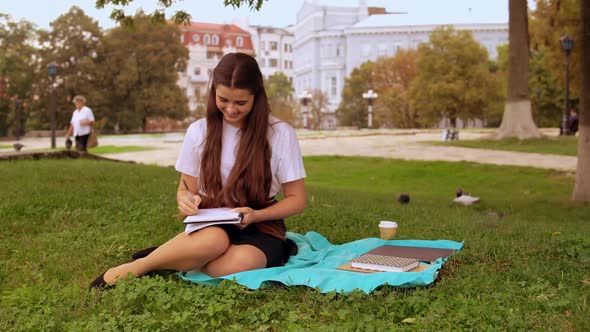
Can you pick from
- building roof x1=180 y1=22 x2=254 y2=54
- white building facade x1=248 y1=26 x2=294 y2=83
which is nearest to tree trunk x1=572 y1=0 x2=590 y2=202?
building roof x1=180 y1=22 x2=254 y2=54

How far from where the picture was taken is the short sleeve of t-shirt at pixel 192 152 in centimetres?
370

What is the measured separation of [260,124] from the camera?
3594 mm

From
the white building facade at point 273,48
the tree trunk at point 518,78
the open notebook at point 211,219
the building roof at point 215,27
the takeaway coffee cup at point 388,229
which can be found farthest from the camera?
the white building facade at point 273,48

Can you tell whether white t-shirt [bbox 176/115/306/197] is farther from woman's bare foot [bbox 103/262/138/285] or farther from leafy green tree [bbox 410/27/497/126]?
leafy green tree [bbox 410/27/497/126]

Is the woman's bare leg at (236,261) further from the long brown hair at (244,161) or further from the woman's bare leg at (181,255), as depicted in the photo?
the long brown hair at (244,161)

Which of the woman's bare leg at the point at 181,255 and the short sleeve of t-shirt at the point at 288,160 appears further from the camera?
Answer: the short sleeve of t-shirt at the point at 288,160

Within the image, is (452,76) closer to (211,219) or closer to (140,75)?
(140,75)

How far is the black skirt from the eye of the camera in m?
3.59

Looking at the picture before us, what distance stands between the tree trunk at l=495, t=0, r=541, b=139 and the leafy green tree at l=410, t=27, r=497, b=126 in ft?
72.1

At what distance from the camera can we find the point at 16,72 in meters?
39.7

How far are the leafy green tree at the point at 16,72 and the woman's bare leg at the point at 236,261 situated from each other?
128ft

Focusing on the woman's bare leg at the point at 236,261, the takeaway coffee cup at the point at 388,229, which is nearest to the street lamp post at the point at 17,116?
the takeaway coffee cup at the point at 388,229

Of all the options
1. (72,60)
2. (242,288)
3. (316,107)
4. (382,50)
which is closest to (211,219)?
(242,288)

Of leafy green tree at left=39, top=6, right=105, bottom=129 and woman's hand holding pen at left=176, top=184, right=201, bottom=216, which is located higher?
leafy green tree at left=39, top=6, right=105, bottom=129
